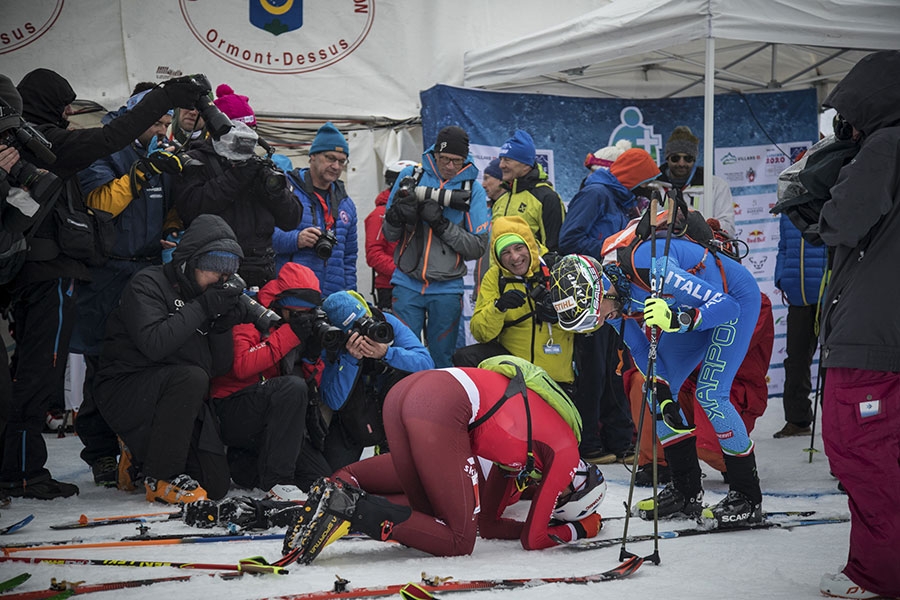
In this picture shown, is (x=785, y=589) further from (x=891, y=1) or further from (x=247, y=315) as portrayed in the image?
(x=891, y=1)

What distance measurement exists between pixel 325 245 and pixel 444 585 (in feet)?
9.52

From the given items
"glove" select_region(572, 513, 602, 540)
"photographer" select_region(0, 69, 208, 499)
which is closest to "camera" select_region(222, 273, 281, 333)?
"photographer" select_region(0, 69, 208, 499)

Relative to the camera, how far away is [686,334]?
455 cm

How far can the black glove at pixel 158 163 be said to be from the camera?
4.93m

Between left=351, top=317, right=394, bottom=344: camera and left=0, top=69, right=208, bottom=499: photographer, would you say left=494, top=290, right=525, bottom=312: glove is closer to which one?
left=351, top=317, right=394, bottom=344: camera

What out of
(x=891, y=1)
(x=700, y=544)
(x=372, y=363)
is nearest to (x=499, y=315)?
(x=372, y=363)

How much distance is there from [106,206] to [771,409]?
229 inches

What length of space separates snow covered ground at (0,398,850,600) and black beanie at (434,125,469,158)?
2.51 m

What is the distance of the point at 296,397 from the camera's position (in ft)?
16.2

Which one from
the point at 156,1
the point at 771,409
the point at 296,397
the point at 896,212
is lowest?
the point at 771,409

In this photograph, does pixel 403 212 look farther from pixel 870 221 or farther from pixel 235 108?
pixel 870 221

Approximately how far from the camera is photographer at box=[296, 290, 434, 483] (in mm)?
5094

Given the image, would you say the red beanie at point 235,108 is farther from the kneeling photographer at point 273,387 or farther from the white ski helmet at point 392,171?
the white ski helmet at point 392,171

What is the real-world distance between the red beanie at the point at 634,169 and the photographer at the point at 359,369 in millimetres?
1993
